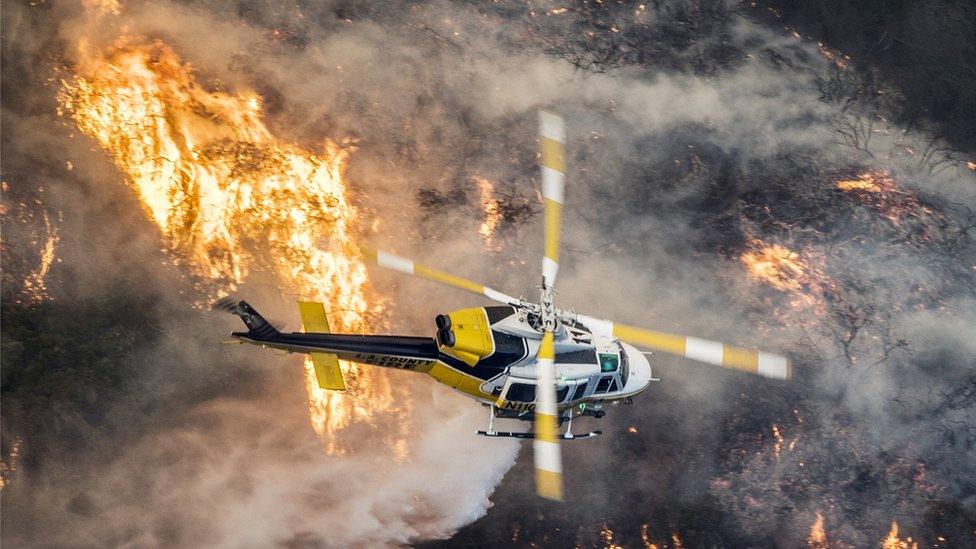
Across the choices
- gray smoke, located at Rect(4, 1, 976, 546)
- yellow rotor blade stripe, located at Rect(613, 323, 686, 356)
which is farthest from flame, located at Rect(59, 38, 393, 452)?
yellow rotor blade stripe, located at Rect(613, 323, 686, 356)

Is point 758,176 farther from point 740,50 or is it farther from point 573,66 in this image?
point 573,66

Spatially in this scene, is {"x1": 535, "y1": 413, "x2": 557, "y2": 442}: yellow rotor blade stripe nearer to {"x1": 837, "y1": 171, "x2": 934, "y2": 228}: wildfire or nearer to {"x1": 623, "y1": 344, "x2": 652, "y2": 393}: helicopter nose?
{"x1": 623, "y1": 344, "x2": 652, "y2": 393}: helicopter nose

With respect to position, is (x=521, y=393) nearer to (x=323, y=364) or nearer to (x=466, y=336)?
(x=466, y=336)

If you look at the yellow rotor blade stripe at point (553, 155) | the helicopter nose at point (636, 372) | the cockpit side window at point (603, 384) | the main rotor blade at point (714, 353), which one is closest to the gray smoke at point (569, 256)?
the helicopter nose at point (636, 372)

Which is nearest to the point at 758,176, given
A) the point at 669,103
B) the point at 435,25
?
the point at 669,103

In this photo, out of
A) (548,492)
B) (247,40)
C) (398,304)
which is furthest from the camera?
(247,40)

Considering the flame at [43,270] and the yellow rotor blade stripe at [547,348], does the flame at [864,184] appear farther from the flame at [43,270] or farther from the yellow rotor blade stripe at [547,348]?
the flame at [43,270]

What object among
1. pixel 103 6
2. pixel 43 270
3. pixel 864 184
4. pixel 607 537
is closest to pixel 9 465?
pixel 43 270
